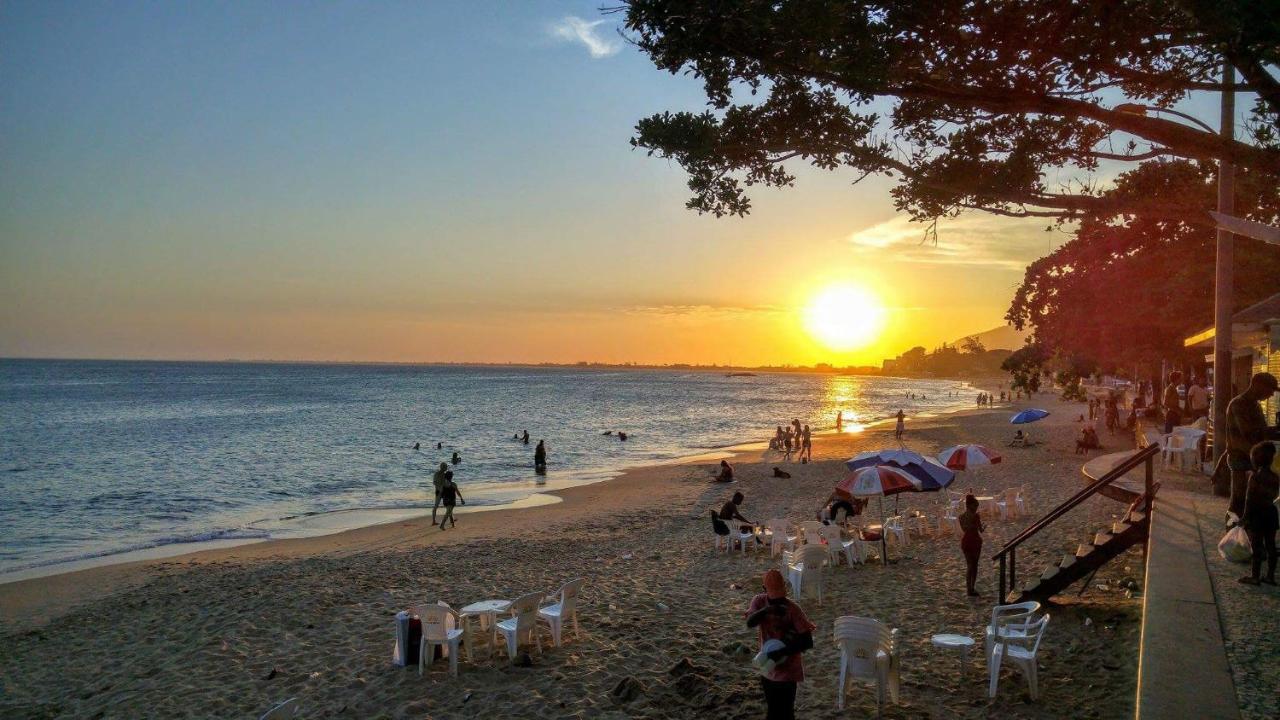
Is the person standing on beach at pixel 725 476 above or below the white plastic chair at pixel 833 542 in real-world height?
below

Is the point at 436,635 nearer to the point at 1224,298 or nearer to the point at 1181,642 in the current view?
the point at 1181,642

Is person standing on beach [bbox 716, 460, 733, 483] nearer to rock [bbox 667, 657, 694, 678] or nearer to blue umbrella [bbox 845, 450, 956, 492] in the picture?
blue umbrella [bbox 845, 450, 956, 492]

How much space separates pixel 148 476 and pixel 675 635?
32486 millimetres

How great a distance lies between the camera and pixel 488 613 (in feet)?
29.7

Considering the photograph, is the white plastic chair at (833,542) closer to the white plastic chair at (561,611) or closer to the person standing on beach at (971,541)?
the person standing on beach at (971,541)

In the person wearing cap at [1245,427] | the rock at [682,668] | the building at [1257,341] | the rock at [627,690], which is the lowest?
the rock at [627,690]

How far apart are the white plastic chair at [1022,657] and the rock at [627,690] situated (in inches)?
131

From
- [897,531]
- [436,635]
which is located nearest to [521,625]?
[436,635]

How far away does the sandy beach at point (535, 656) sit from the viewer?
7.37 m

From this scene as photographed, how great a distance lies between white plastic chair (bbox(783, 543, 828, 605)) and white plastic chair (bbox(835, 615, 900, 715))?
357cm

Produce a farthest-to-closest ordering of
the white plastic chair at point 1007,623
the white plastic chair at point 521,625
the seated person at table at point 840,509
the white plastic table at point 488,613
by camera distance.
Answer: the seated person at table at point 840,509, the white plastic table at point 488,613, the white plastic chair at point 521,625, the white plastic chair at point 1007,623

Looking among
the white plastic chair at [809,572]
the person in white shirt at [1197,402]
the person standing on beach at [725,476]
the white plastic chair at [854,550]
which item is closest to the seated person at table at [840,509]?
the white plastic chair at [854,550]

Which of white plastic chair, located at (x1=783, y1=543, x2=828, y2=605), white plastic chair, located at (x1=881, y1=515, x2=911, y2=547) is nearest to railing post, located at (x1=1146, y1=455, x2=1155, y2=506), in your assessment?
white plastic chair, located at (x1=783, y1=543, x2=828, y2=605)

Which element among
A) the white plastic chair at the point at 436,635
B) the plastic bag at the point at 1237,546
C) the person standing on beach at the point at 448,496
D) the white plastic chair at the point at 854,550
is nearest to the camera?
the plastic bag at the point at 1237,546
